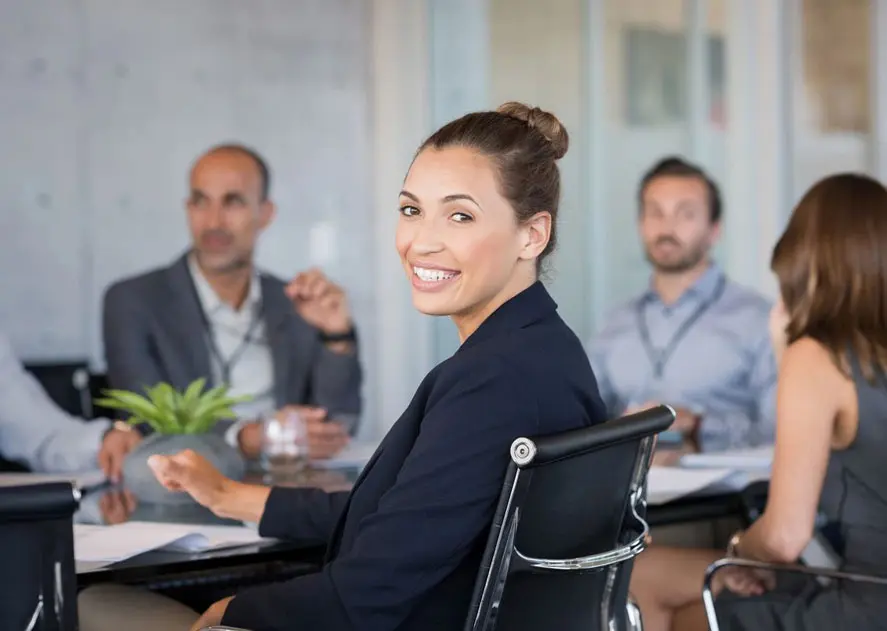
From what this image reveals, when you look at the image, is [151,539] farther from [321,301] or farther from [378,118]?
[378,118]

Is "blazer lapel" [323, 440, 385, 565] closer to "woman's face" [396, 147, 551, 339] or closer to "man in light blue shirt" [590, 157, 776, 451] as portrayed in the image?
"woman's face" [396, 147, 551, 339]

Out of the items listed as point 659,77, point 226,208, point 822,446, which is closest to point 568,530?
point 822,446

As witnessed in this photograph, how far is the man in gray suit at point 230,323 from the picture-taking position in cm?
391

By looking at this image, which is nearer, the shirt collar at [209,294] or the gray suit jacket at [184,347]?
the gray suit jacket at [184,347]

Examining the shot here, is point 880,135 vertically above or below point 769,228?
above

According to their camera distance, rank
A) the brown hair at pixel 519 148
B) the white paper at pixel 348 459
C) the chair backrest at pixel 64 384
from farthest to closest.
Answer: the chair backrest at pixel 64 384, the white paper at pixel 348 459, the brown hair at pixel 519 148

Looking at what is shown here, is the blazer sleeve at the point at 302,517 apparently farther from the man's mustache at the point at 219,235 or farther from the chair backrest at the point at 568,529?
the man's mustache at the point at 219,235

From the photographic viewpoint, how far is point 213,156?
439cm

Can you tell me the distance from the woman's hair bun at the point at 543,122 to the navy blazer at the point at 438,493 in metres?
0.29

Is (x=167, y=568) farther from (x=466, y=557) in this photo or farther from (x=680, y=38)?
(x=680, y=38)

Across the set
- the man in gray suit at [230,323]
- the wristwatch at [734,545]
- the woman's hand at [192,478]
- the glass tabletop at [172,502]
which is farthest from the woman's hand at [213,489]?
the man in gray suit at [230,323]

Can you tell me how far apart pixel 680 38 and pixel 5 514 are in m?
4.82

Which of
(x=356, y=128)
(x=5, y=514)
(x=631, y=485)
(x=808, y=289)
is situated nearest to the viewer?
(x=5, y=514)

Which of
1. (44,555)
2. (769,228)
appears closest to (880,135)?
(769,228)
